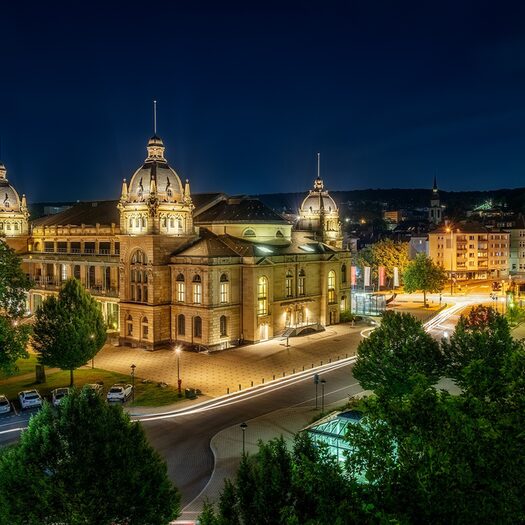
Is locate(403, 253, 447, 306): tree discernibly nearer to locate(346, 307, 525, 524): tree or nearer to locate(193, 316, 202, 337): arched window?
locate(193, 316, 202, 337): arched window

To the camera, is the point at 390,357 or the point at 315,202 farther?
the point at 315,202

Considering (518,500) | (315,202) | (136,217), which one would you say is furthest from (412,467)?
(315,202)

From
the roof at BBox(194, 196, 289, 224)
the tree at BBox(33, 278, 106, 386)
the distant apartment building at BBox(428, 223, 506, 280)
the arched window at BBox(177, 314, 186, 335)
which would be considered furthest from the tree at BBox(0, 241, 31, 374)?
the distant apartment building at BBox(428, 223, 506, 280)

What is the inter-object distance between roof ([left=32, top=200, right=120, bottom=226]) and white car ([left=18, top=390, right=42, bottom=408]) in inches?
1840

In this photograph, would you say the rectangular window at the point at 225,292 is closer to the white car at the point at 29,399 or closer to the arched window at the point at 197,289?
the arched window at the point at 197,289

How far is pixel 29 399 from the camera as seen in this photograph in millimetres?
47594

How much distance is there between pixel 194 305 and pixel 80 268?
2788 cm

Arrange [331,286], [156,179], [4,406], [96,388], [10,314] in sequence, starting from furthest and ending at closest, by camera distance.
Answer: [331,286] → [156,179] → [10,314] → [96,388] → [4,406]

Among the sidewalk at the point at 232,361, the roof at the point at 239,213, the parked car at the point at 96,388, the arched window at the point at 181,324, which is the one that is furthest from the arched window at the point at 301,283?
the parked car at the point at 96,388

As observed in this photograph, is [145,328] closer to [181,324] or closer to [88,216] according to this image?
[181,324]

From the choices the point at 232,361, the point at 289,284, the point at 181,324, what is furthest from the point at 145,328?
the point at 289,284

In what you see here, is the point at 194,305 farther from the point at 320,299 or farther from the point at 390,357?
the point at 390,357

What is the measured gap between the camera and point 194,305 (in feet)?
237

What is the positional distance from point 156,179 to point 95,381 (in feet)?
98.9
